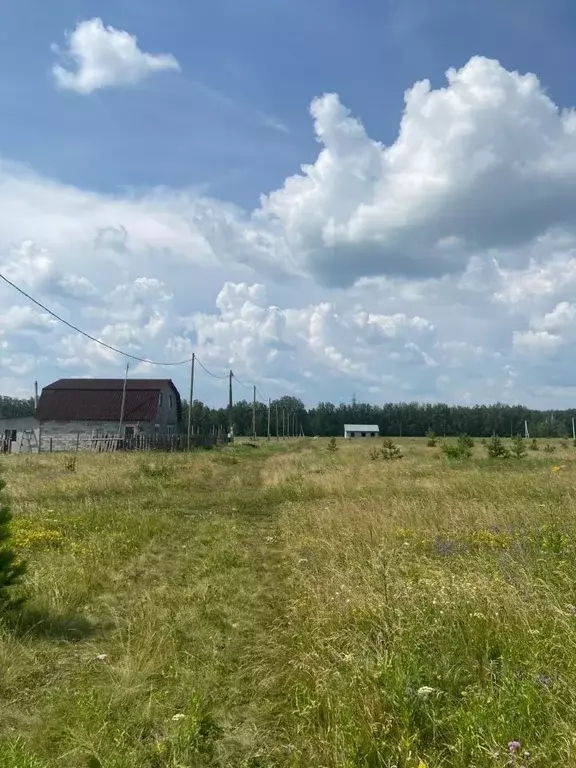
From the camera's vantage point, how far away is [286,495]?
16562 millimetres

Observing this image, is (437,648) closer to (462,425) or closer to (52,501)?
(52,501)

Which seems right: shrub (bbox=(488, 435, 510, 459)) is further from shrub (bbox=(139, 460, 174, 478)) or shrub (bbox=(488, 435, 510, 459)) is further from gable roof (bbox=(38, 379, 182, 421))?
gable roof (bbox=(38, 379, 182, 421))

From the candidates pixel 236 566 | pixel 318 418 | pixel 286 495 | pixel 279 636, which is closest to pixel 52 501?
pixel 286 495

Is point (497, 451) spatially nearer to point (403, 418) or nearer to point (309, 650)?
point (309, 650)

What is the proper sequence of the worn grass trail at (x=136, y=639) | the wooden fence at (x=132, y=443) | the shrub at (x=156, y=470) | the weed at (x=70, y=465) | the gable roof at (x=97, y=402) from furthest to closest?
the gable roof at (x=97, y=402)
the wooden fence at (x=132, y=443)
the weed at (x=70, y=465)
the shrub at (x=156, y=470)
the worn grass trail at (x=136, y=639)

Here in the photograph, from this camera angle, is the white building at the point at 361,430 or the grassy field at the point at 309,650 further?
the white building at the point at 361,430

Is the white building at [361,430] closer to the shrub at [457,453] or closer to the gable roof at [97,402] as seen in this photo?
the gable roof at [97,402]

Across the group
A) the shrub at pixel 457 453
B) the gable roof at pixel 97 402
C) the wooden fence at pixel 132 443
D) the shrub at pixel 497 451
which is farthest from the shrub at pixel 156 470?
the gable roof at pixel 97 402

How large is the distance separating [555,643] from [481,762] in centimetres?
116

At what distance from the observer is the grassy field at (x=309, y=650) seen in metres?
3.29

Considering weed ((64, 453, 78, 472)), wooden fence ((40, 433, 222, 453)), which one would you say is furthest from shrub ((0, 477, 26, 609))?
wooden fence ((40, 433, 222, 453))

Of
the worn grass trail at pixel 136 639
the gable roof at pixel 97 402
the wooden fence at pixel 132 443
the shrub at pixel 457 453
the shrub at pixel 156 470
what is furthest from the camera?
the gable roof at pixel 97 402

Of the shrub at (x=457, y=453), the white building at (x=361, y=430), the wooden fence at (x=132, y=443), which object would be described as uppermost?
the white building at (x=361, y=430)

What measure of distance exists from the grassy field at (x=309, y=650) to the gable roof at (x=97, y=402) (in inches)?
1552
